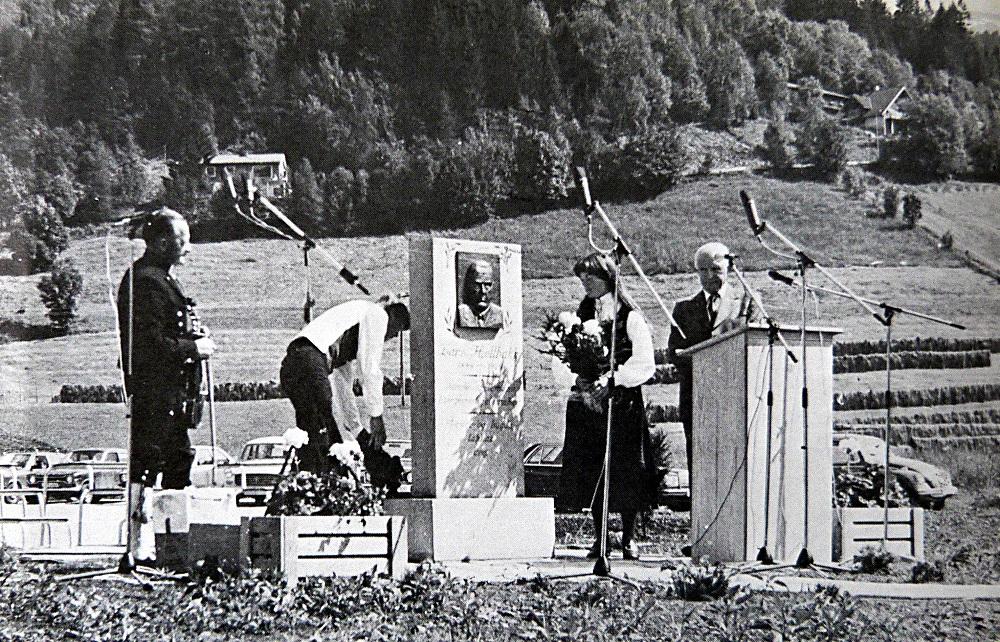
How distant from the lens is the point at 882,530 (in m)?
9.49

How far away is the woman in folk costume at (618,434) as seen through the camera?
31.7 feet

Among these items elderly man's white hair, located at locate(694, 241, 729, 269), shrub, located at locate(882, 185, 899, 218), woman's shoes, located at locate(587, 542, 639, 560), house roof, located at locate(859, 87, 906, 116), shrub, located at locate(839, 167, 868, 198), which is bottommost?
woman's shoes, located at locate(587, 542, 639, 560)

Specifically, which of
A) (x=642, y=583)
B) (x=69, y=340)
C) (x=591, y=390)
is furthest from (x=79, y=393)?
(x=642, y=583)

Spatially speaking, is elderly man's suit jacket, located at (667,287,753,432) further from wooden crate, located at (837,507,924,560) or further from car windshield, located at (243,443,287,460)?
car windshield, located at (243,443,287,460)

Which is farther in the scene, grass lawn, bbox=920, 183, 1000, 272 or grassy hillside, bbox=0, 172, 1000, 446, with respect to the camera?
grass lawn, bbox=920, 183, 1000, 272

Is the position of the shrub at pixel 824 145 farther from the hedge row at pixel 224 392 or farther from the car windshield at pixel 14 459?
the car windshield at pixel 14 459

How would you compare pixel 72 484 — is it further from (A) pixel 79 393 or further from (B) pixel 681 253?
(B) pixel 681 253

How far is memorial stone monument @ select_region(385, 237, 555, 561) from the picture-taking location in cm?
949

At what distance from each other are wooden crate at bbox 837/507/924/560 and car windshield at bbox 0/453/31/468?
261 inches

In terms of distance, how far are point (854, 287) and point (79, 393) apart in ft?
21.4

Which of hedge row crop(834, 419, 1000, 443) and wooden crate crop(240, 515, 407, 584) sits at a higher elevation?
hedge row crop(834, 419, 1000, 443)

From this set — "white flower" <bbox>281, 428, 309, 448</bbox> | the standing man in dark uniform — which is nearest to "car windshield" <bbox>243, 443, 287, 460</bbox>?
the standing man in dark uniform

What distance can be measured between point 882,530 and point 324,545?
380 centimetres

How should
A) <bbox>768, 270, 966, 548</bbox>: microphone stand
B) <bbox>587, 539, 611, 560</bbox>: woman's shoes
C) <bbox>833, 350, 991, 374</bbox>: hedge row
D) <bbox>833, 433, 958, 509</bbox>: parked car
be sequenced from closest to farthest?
<bbox>587, 539, 611, 560</bbox>: woman's shoes < <bbox>768, 270, 966, 548</bbox>: microphone stand < <bbox>833, 433, 958, 509</bbox>: parked car < <bbox>833, 350, 991, 374</bbox>: hedge row
